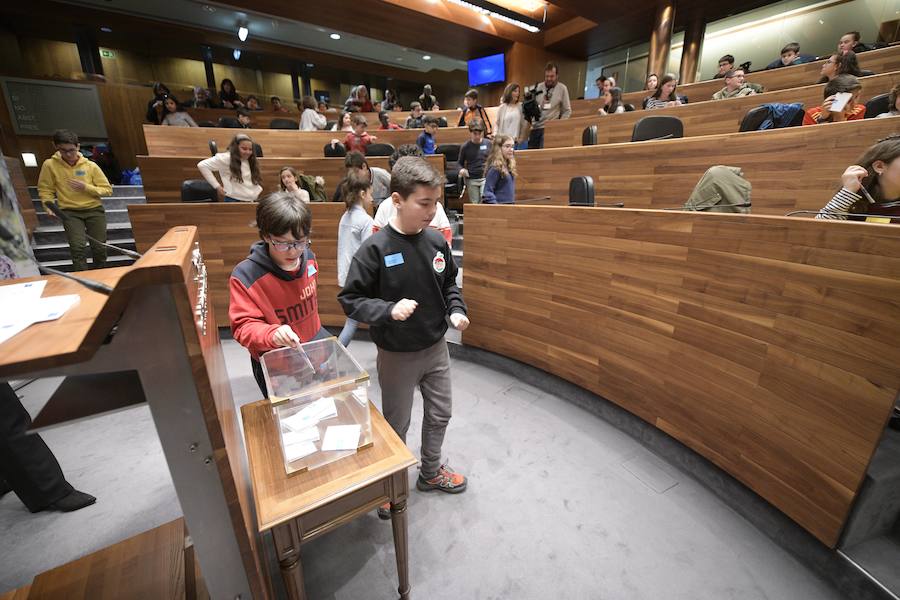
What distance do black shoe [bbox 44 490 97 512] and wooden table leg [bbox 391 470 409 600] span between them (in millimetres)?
1455

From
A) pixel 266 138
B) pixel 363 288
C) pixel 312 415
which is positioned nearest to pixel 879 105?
pixel 363 288

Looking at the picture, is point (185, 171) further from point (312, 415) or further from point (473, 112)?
point (473, 112)

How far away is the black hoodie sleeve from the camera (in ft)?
4.20

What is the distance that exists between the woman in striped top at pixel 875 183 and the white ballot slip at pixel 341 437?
1983 mm

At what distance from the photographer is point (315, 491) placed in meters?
0.93

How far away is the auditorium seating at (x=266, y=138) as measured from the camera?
16.3ft

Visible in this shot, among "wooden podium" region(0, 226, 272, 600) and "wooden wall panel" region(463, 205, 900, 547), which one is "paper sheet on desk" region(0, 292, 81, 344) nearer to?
"wooden podium" region(0, 226, 272, 600)

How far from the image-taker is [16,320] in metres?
0.62

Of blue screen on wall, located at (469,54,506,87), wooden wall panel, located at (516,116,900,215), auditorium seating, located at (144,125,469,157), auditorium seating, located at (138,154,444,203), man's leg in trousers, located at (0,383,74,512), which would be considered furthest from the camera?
blue screen on wall, located at (469,54,506,87)

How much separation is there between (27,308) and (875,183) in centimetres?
271

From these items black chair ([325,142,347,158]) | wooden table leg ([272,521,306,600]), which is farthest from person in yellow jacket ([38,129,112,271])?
wooden table leg ([272,521,306,600])

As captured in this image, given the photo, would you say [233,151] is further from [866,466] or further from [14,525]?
[866,466]

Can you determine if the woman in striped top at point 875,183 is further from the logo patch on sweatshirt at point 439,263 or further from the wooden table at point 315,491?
the wooden table at point 315,491

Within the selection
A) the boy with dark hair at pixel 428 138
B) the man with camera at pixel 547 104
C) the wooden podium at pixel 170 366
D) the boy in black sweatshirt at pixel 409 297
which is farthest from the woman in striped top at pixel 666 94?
the wooden podium at pixel 170 366
